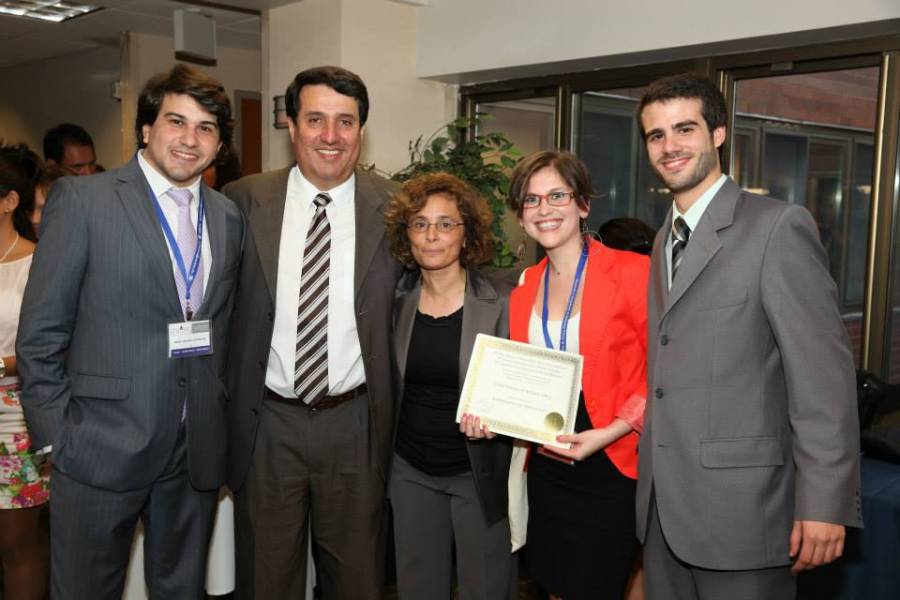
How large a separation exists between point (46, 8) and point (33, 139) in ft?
10.3

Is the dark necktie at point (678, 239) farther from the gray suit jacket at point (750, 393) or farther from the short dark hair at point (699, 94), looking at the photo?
the short dark hair at point (699, 94)

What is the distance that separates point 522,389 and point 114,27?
19.5 ft

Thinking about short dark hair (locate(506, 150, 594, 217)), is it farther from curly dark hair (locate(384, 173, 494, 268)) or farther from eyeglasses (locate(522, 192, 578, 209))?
curly dark hair (locate(384, 173, 494, 268))

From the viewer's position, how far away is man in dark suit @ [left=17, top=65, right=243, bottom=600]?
2156mm

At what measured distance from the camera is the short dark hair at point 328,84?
2.60 m

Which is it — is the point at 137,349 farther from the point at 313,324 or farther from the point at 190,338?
the point at 313,324

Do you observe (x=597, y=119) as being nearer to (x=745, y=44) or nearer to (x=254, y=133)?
(x=745, y=44)

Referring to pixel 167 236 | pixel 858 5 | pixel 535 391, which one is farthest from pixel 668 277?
pixel 858 5

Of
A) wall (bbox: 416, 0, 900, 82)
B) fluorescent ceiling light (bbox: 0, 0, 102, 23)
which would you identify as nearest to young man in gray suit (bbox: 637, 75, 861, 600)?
wall (bbox: 416, 0, 900, 82)

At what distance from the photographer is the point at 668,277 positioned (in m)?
2.07

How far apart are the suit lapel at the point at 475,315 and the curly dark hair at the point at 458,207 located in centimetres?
12

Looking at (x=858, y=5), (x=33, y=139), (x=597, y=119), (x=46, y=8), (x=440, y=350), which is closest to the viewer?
(x=440, y=350)

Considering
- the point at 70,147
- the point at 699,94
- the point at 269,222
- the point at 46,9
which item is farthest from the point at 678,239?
the point at 46,9

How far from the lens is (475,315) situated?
2445 millimetres
